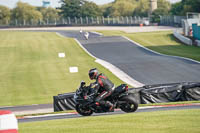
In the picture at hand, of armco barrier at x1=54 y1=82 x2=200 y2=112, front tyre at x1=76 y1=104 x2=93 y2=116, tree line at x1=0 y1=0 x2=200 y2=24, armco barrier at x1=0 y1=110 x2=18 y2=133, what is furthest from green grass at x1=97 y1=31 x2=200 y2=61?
tree line at x1=0 y1=0 x2=200 y2=24

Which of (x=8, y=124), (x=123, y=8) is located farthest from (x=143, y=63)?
(x=123, y=8)

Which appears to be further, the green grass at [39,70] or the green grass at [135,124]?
the green grass at [39,70]

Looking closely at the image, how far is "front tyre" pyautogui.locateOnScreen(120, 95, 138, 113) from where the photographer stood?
15.7 metres

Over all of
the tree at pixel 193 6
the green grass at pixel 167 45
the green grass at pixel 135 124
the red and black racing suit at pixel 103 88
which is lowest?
the green grass at pixel 167 45

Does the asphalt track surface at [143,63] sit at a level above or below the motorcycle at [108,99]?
below

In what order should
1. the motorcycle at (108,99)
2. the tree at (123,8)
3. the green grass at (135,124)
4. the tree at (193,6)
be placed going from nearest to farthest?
1. the green grass at (135,124)
2. the motorcycle at (108,99)
3. the tree at (193,6)
4. the tree at (123,8)

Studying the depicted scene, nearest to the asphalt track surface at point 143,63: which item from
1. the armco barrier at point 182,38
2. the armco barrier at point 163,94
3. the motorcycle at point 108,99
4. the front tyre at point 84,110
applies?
the armco barrier at point 182,38

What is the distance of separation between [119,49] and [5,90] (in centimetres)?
2135

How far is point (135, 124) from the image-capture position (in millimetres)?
12273

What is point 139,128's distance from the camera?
459 inches

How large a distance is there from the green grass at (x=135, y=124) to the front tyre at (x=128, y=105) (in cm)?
186

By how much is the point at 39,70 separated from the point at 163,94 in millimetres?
20926

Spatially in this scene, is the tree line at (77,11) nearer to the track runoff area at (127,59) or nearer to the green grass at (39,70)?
the track runoff area at (127,59)

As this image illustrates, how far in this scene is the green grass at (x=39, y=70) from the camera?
31000 mm
